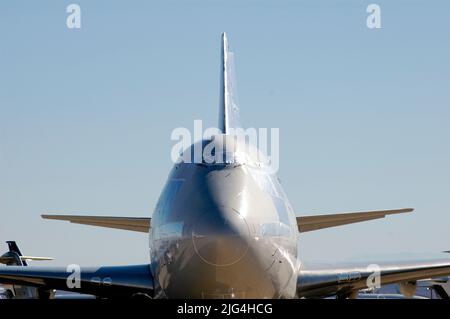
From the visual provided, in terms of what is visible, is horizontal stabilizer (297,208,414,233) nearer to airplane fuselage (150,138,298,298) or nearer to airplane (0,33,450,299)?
airplane (0,33,450,299)

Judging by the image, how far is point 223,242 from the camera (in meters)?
16.5

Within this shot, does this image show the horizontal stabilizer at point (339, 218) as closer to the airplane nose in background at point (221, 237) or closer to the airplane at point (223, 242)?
the airplane at point (223, 242)

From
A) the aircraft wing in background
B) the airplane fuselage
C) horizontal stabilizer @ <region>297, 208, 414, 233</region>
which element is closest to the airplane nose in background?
the airplane fuselage

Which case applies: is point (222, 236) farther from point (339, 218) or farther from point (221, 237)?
point (339, 218)

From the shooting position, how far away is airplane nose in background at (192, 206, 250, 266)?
54.3 ft

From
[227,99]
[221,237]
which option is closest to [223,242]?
[221,237]

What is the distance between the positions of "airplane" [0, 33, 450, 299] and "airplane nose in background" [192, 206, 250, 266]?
0.02 metres

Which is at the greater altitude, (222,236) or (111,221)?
(222,236)

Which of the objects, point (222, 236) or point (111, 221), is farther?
point (111, 221)

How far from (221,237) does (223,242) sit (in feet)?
0.33

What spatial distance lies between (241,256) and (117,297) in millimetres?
7244

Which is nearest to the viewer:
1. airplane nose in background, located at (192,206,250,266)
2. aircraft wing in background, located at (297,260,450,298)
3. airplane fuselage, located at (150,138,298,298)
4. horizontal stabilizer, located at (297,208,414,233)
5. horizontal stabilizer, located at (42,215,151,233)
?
airplane nose in background, located at (192,206,250,266)
